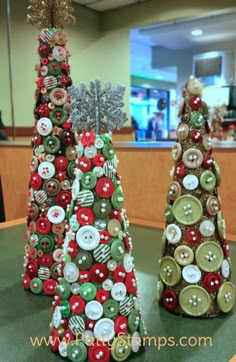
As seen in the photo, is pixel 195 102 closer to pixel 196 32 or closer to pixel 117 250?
pixel 117 250

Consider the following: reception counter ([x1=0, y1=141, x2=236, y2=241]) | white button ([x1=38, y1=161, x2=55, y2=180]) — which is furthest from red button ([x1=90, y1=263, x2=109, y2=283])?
reception counter ([x1=0, y1=141, x2=236, y2=241])

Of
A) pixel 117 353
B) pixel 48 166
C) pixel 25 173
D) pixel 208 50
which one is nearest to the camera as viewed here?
pixel 117 353

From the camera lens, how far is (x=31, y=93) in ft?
13.1

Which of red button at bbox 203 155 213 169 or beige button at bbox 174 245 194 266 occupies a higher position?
red button at bbox 203 155 213 169

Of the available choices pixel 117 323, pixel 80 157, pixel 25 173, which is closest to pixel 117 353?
pixel 117 323

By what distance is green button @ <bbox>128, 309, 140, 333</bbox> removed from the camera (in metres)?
0.62

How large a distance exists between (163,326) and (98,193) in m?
0.29

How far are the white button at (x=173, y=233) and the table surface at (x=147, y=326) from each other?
146 millimetres

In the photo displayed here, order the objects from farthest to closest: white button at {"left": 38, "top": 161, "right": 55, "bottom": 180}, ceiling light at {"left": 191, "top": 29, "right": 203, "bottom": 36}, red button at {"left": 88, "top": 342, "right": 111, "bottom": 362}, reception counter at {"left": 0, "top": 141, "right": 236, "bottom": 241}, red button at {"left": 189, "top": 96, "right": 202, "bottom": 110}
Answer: ceiling light at {"left": 191, "top": 29, "right": 203, "bottom": 36} → reception counter at {"left": 0, "top": 141, "right": 236, "bottom": 241} → white button at {"left": 38, "top": 161, "right": 55, "bottom": 180} → red button at {"left": 189, "top": 96, "right": 202, "bottom": 110} → red button at {"left": 88, "top": 342, "right": 111, "bottom": 362}

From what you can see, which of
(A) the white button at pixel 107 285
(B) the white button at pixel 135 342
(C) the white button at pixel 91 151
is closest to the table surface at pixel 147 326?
(B) the white button at pixel 135 342

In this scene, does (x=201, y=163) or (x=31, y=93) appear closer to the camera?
(x=201, y=163)

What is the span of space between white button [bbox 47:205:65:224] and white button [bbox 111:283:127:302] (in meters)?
0.28

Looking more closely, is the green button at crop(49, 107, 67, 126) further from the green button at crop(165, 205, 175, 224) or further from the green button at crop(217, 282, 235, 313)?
the green button at crop(217, 282, 235, 313)

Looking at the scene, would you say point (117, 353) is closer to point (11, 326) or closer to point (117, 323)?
point (117, 323)
